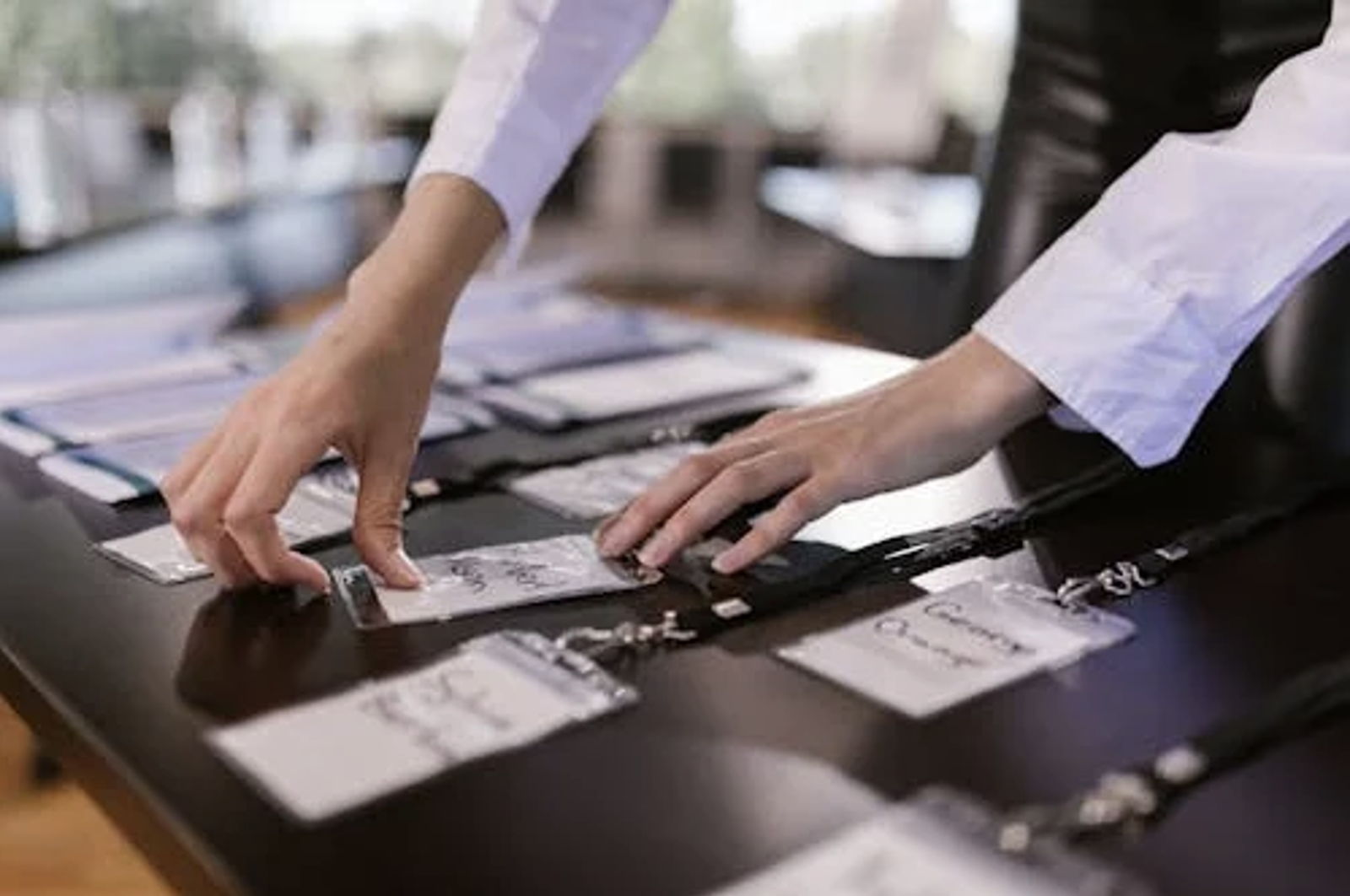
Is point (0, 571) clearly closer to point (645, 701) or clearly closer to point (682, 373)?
point (645, 701)

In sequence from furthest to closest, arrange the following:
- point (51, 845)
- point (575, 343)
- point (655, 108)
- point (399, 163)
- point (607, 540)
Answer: point (655, 108)
point (399, 163)
point (51, 845)
point (575, 343)
point (607, 540)

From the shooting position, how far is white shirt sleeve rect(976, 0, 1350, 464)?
0.69 metres

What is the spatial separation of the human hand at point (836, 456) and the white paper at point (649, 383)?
0.26 m

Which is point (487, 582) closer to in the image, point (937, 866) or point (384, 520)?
point (384, 520)

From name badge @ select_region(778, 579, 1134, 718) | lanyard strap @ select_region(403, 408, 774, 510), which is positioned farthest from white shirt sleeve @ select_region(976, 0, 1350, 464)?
lanyard strap @ select_region(403, 408, 774, 510)

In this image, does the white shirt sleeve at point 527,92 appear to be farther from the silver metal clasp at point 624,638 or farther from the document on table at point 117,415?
the silver metal clasp at point 624,638

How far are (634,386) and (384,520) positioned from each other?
36cm

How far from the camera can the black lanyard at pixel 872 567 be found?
1.94 ft

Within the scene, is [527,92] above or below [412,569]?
above

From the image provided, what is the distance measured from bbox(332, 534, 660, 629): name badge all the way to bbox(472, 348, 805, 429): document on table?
25cm

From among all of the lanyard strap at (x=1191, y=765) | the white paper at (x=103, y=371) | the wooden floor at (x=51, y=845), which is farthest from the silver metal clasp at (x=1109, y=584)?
the wooden floor at (x=51, y=845)

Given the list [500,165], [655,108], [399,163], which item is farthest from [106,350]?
[655,108]

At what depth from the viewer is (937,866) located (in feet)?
1.37

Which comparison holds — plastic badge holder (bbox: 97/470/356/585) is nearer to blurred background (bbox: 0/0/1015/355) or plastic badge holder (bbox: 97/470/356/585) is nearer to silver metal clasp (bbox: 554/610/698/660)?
silver metal clasp (bbox: 554/610/698/660)
